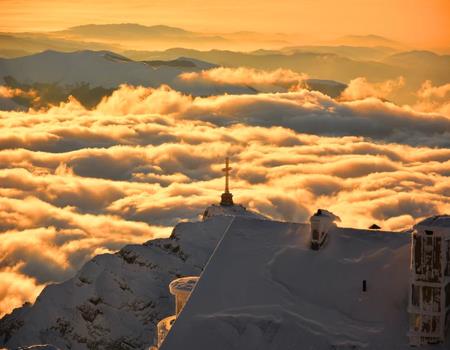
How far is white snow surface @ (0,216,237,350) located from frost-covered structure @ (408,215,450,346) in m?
104

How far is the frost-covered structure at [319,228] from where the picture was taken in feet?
140

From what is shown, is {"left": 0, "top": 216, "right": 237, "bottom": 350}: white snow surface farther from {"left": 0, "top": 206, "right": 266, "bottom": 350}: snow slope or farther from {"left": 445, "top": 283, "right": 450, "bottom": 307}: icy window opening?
{"left": 445, "top": 283, "right": 450, "bottom": 307}: icy window opening

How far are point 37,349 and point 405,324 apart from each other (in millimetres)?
26856

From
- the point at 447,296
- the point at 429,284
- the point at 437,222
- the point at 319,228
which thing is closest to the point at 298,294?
the point at 319,228

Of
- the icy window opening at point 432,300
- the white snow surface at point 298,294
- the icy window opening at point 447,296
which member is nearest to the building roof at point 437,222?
the icy window opening at point 447,296

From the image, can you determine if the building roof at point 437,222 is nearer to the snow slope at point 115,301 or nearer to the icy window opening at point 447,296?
the icy window opening at point 447,296

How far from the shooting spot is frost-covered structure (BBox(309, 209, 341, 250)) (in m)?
42.6

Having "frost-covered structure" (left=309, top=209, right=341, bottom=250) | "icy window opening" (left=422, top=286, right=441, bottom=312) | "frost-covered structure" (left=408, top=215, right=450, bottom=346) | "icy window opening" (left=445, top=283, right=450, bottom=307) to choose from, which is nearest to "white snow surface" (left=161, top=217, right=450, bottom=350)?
"frost-covered structure" (left=309, top=209, right=341, bottom=250)

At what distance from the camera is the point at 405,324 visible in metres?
37.9

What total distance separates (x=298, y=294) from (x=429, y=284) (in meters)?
6.12

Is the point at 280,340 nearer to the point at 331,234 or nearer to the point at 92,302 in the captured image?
the point at 331,234

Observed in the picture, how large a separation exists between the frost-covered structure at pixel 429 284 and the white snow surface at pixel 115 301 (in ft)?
340

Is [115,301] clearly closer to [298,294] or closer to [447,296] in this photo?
[298,294]

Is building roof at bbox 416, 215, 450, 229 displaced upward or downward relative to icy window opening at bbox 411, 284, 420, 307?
upward
